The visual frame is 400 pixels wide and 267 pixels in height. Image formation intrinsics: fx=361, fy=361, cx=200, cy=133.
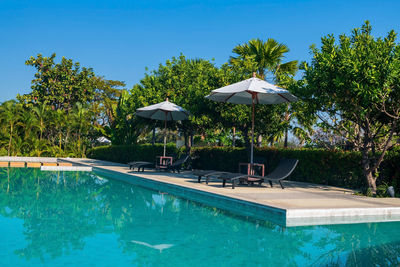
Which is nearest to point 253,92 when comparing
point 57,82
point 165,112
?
point 165,112

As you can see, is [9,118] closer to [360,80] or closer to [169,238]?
[169,238]

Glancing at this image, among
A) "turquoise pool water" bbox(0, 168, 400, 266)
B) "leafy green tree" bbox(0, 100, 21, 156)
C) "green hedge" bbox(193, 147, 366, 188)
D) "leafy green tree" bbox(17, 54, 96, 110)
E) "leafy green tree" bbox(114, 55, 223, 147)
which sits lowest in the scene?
"turquoise pool water" bbox(0, 168, 400, 266)

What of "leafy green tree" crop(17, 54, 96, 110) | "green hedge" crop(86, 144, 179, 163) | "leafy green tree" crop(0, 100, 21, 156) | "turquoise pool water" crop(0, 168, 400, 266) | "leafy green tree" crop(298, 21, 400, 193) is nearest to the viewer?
"turquoise pool water" crop(0, 168, 400, 266)

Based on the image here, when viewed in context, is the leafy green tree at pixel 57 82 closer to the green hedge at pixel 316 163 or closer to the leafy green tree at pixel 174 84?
the leafy green tree at pixel 174 84

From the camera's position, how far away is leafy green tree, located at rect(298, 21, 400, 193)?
28.3 ft

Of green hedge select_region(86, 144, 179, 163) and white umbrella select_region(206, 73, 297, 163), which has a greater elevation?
white umbrella select_region(206, 73, 297, 163)

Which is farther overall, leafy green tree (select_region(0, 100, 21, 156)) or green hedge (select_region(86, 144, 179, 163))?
leafy green tree (select_region(0, 100, 21, 156))

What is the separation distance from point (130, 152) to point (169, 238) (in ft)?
63.7

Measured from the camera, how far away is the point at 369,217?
23.4 ft

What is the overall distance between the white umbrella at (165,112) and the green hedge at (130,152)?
6.26 ft

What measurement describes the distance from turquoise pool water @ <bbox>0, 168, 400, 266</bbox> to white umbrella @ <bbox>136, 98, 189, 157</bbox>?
7.56 meters

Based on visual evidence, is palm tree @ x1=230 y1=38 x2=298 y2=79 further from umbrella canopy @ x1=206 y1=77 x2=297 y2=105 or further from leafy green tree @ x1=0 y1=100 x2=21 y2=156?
leafy green tree @ x1=0 y1=100 x2=21 y2=156

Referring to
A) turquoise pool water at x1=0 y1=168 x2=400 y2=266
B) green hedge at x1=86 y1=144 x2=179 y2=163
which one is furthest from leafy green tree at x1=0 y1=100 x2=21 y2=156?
turquoise pool water at x1=0 y1=168 x2=400 y2=266

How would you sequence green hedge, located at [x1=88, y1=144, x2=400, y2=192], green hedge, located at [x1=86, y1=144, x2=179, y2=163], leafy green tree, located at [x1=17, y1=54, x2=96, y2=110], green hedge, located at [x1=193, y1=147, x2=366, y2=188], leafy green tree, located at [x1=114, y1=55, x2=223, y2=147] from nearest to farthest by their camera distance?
green hedge, located at [x1=88, y1=144, x2=400, y2=192]
green hedge, located at [x1=193, y1=147, x2=366, y2=188]
leafy green tree, located at [x1=114, y1=55, x2=223, y2=147]
green hedge, located at [x1=86, y1=144, x2=179, y2=163]
leafy green tree, located at [x1=17, y1=54, x2=96, y2=110]
